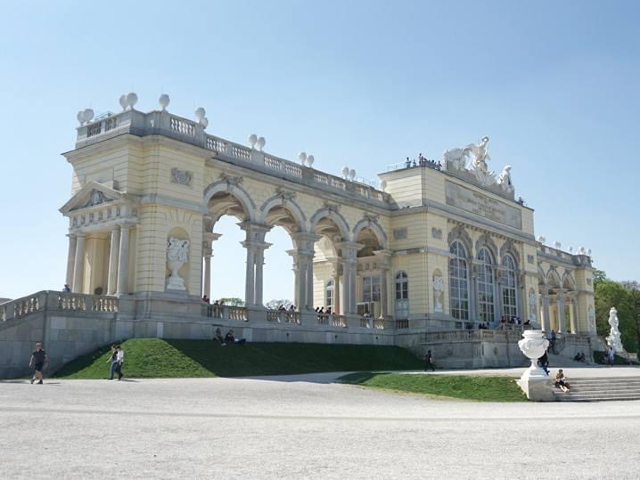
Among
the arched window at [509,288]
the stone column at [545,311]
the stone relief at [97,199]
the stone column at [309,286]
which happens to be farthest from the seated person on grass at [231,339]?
the stone column at [545,311]

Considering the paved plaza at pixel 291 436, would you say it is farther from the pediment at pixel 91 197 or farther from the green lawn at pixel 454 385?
the pediment at pixel 91 197

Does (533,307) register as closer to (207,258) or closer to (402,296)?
(402,296)

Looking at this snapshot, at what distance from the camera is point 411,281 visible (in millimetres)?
45531

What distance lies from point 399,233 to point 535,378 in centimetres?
2452

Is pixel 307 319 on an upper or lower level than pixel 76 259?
lower

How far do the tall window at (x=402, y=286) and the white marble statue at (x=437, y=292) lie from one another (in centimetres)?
180

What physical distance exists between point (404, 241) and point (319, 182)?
319 inches

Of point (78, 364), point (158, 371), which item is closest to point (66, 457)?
point (158, 371)

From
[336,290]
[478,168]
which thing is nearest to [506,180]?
[478,168]

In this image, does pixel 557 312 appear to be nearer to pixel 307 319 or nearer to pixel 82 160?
pixel 307 319

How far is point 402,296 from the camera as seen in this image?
46156 millimetres

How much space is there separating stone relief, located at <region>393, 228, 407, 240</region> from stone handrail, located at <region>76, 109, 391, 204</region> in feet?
31.3

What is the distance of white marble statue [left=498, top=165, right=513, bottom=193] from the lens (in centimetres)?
5588

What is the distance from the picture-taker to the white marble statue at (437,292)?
45562 mm
